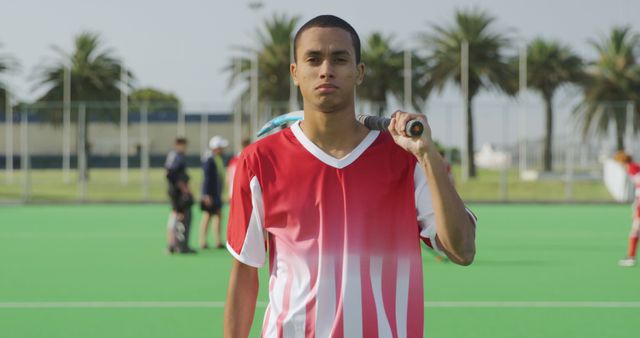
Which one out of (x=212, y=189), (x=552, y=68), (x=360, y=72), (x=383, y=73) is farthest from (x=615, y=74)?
(x=360, y=72)

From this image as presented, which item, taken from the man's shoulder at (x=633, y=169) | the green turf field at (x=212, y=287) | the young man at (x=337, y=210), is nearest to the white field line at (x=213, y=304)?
the green turf field at (x=212, y=287)

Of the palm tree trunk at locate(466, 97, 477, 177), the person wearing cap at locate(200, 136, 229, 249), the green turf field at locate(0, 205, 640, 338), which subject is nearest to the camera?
the green turf field at locate(0, 205, 640, 338)

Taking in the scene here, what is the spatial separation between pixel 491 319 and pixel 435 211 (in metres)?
6.16

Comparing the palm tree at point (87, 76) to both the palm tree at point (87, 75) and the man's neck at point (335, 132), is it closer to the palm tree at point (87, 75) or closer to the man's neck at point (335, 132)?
the palm tree at point (87, 75)

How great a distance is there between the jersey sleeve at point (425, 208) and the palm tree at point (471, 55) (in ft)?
148

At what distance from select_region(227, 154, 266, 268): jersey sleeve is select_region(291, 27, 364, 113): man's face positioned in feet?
1.01

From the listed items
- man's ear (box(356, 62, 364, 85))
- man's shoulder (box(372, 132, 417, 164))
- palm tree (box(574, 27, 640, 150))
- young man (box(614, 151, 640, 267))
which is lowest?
young man (box(614, 151, 640, 267))

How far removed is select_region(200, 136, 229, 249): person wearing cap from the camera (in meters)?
15.5

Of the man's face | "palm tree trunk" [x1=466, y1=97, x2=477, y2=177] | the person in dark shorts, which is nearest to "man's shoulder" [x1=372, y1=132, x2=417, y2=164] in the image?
the man's face

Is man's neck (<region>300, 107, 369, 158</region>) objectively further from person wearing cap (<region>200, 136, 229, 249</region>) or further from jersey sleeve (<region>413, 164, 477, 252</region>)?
person wearing cap (<region>200, 136, 229, 249</region>)

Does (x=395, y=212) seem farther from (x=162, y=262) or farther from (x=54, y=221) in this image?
(x=54, y=221)

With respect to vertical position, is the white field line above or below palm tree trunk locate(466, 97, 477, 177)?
below

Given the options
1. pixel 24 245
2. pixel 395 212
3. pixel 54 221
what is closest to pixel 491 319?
pixel 395 212

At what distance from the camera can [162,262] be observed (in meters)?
13.6
